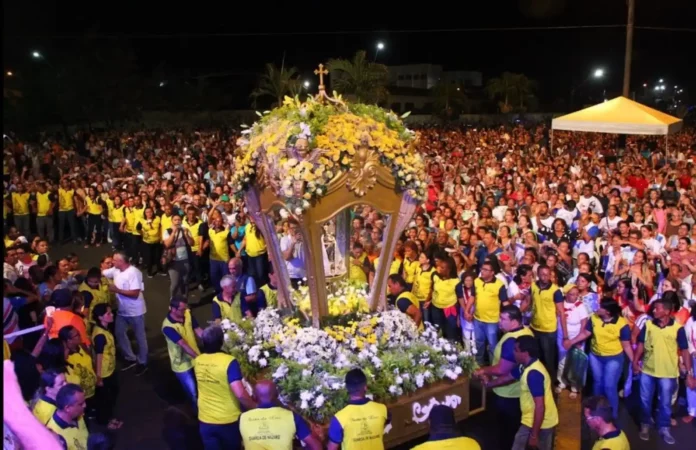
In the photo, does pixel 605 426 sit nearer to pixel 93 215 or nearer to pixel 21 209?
pixel 93 215

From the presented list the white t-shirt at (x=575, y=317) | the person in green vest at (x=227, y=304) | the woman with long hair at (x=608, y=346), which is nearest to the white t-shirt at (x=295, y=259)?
the person in green vest at (x=227, y=304)

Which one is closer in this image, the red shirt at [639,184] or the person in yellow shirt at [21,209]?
the red shirt at [639,184]

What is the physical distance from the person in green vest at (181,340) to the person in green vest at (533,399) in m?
3.21

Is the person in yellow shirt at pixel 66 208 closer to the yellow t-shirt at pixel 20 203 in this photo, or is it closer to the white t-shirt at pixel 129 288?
the yellow t-shirt at pixel 20 203

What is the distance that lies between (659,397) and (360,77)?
3011 cm

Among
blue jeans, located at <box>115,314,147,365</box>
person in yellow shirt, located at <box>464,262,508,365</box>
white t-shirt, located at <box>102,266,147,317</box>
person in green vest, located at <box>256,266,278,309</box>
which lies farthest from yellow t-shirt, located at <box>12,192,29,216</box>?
person in yellow shirt, located at <box>464,262,508,365</box>

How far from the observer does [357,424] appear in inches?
189

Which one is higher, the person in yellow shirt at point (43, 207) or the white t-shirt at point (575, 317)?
the person in yellow shirt at point (43, 207)

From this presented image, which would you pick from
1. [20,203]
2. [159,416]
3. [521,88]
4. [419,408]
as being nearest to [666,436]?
[419,408]

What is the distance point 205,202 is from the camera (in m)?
13.3

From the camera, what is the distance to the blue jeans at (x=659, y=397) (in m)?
6.75

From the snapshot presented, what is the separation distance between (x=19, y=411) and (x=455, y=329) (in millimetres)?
5550

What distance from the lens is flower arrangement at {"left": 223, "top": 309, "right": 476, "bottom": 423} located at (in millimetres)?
6312

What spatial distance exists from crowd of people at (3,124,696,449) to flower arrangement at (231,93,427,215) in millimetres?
496
